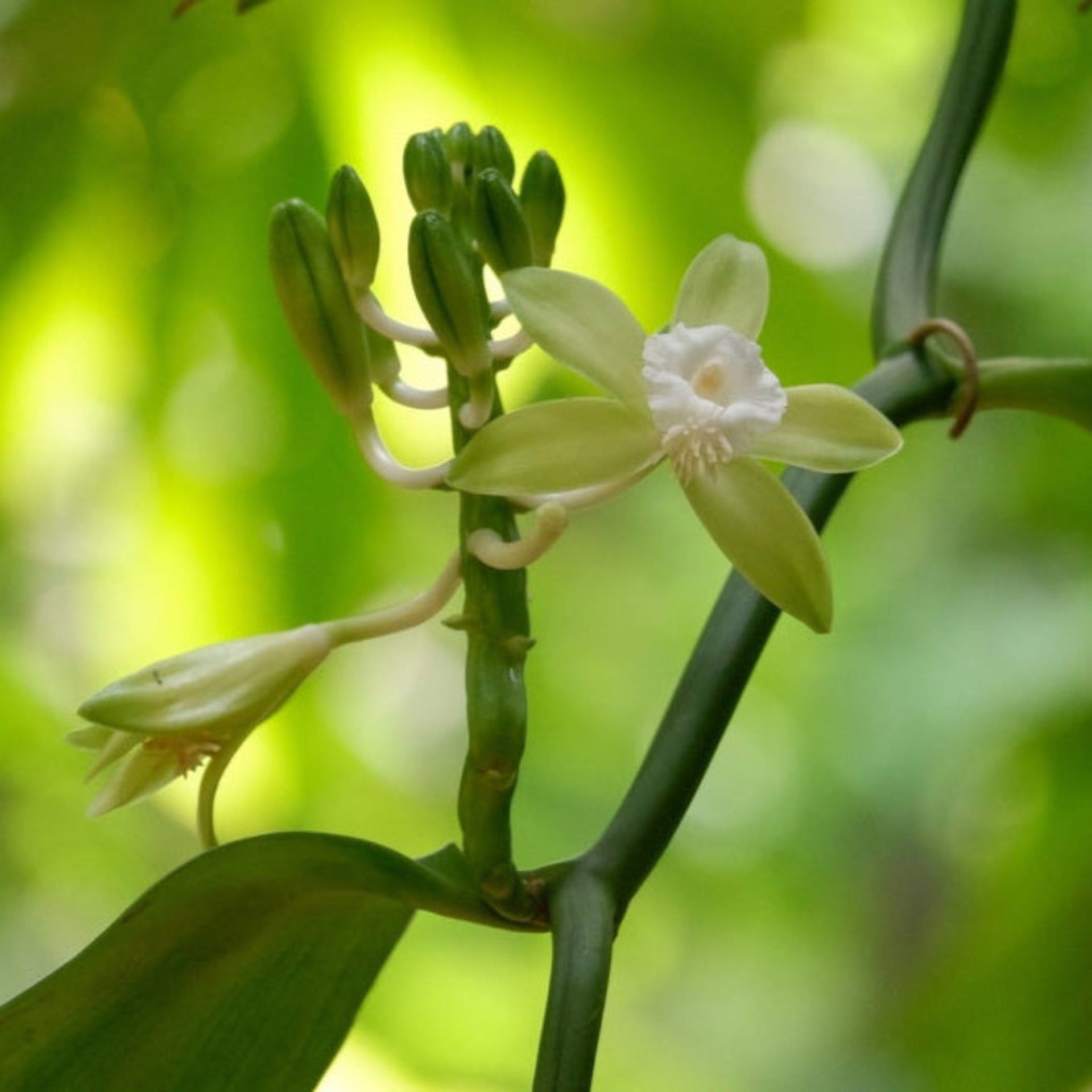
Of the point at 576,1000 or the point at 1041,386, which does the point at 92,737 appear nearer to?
the point at 576,1000

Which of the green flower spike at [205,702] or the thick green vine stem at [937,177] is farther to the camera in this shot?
the thick green vine stem at [937,177]

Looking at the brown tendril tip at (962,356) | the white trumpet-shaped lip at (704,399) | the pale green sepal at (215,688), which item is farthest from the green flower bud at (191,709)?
the brown tendril tip at (962,356)

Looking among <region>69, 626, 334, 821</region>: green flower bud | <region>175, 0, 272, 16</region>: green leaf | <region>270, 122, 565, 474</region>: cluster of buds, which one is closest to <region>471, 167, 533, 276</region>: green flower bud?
<region>270, 122, 565, 474</region>: cluster of buds

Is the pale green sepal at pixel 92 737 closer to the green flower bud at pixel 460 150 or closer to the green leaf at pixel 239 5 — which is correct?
the green flower bud at pixel 460 150

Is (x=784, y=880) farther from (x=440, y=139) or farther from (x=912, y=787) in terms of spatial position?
(x=440, y=139)

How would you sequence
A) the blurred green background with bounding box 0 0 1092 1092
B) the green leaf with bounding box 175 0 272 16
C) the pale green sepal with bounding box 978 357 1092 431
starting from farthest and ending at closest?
the blurred green background with bounding box 0 0 1092 1092 < the green leaf with bounding box 175 0 272 16 < the pale green sepal with bounding box 978 357 1092 431

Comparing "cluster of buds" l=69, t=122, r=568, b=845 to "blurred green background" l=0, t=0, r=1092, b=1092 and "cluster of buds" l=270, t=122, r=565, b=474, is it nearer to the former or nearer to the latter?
"cluster of buds" l=270, t=122, r=565, b=474

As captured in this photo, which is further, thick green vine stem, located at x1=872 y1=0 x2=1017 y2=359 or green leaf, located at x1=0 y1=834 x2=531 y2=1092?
thick green vine stem, located at x1=872 y1=0 x2=1017 y2=359

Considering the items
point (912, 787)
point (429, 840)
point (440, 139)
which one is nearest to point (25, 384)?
point (429, 840)
